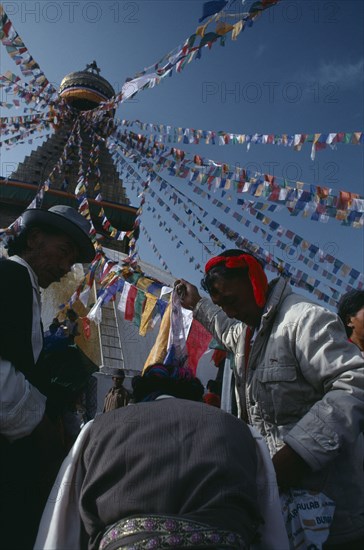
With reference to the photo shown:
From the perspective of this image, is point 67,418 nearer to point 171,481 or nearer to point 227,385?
point 171,481

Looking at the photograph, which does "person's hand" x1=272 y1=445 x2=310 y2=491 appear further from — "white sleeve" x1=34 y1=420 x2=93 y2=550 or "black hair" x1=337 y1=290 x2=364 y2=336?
"black hair" x1=337 y1=290 x2=364 y2=336

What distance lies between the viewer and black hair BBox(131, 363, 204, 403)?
1.95m

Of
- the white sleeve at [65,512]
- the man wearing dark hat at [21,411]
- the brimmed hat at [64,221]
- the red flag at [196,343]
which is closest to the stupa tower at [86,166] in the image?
the red flag at [196,343]

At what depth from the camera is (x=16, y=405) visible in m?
1.74

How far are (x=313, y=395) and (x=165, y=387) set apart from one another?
2.28 feet

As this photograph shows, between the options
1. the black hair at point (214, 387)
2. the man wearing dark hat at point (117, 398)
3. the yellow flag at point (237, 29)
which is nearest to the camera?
the yellow flag at point (237, 29)

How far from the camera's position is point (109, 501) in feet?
4.78

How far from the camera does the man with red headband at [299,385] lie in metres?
1.79

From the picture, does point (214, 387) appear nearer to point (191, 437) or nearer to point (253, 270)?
point (253, 270)

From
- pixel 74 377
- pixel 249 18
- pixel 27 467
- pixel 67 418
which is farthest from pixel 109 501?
pixel 249 18

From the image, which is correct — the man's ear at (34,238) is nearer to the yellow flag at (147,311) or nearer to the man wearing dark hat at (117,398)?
the man wearing dark hat at (117,398)

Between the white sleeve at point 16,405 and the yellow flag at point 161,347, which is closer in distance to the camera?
the white sleeve at point 16,405

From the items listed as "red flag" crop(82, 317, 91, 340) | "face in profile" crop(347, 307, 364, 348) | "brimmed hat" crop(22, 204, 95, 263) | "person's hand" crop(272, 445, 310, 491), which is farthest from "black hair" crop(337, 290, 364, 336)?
"red flag" crop(82, 317, 91, 340)

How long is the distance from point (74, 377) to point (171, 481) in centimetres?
215
